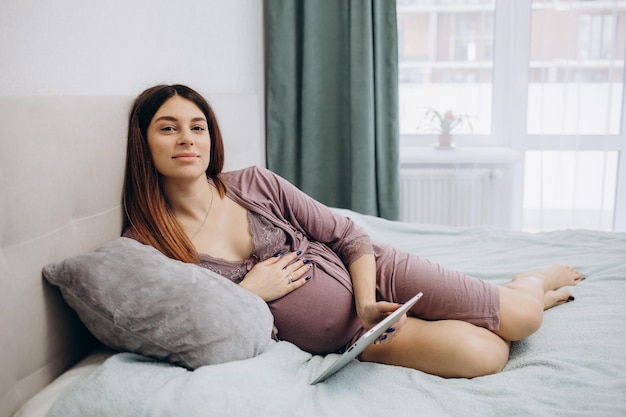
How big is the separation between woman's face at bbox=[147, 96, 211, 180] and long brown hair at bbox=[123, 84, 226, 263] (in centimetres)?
2

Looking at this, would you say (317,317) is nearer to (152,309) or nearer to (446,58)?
(152,309)

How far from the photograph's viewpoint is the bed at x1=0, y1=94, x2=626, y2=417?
101 centimetres

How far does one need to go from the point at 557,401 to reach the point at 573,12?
2504 millimetres

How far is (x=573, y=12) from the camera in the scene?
307 centimetres

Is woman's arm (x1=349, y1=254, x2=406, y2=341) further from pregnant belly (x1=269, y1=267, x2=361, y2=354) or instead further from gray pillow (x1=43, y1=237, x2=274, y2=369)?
gray pillow (x1=43, y1=237, x2=274, y2=369)

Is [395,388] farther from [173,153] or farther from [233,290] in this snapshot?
[173,153]

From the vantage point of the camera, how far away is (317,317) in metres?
1.43

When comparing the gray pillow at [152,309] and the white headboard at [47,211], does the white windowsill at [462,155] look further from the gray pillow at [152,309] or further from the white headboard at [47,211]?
the gray pillow at [152,309]

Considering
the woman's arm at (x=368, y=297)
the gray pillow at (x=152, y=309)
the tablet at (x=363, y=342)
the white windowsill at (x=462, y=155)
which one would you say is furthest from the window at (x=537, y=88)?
the gray pillow at (x=152, y=309)

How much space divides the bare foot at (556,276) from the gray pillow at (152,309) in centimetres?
103

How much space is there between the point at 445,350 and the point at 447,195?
2.00 metres

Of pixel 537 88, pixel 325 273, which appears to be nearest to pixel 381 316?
pixel 325 273

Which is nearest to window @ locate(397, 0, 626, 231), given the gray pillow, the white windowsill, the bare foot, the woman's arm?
the white windowsill

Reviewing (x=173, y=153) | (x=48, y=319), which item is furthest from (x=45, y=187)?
(x=173, y=153)
